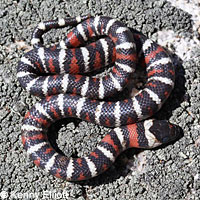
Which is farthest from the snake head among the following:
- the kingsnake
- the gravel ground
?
the gravel ground

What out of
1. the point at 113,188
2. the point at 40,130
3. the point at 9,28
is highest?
the point at 9,28

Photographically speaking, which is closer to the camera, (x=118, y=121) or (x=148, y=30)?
(x=118, y=121)

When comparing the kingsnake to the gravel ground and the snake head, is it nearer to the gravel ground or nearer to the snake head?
the snake head

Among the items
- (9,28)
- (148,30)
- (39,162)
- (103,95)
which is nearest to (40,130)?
(39,162)

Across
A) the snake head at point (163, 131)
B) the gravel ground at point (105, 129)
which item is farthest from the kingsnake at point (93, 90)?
the gravel ground at point (105, 129)

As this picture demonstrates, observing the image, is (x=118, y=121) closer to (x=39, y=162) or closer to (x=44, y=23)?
(x=39, y=162)

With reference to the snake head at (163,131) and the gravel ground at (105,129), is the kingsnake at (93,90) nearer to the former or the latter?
the snake head at (163,131)
